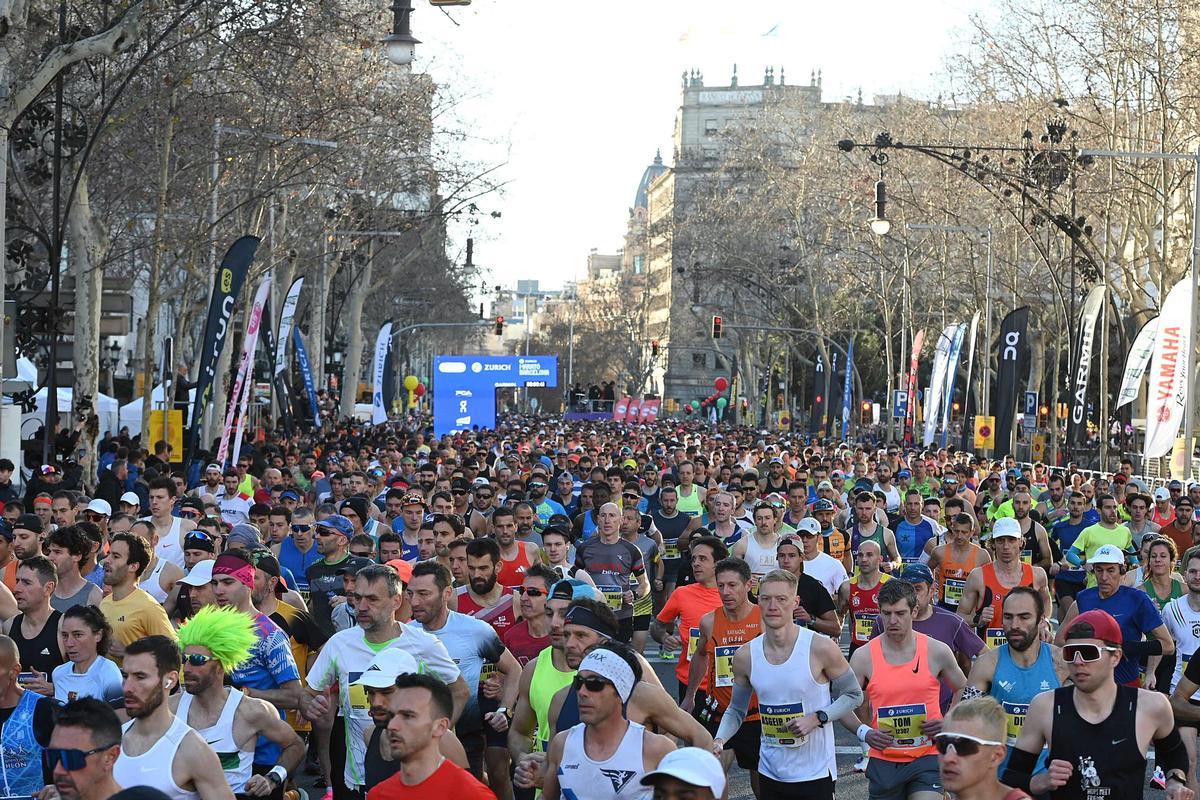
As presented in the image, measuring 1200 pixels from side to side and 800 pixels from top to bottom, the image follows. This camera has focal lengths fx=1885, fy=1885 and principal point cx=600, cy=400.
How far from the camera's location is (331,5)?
68.4ft

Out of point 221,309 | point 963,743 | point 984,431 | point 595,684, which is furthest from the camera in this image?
point 984,431

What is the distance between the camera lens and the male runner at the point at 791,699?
7973 millimetres

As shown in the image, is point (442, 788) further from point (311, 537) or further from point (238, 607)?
point (311, 537)

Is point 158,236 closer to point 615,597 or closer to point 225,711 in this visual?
point 615,597

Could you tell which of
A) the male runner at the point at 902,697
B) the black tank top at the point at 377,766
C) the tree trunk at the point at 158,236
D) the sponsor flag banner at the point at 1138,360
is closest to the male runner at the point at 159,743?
the black tank top at the point at 377,766

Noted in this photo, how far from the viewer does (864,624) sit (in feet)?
38.2

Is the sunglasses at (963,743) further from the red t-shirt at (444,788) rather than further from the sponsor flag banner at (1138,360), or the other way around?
the sponsor flag banner at (1138,360)

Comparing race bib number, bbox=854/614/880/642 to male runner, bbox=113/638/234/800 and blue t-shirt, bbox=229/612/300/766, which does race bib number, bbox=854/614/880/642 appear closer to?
blue t-shirt, bbox=229/612/300/766

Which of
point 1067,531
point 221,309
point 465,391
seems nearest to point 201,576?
point 1067,531

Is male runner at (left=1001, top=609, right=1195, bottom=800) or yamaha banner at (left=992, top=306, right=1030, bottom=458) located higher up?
yamaha banner at (left=992, top=306, right=1030, bottom=458)

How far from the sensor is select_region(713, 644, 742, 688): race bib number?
9508 millimetres

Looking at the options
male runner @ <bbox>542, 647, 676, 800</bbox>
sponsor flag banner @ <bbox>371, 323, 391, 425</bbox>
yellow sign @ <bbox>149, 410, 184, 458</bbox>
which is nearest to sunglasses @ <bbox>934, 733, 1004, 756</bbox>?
male runner @ <bbox>542, 647, 676, 800</bbox>

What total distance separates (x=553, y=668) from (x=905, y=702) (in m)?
1.63

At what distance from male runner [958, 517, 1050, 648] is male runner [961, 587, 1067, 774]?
9.83ft
